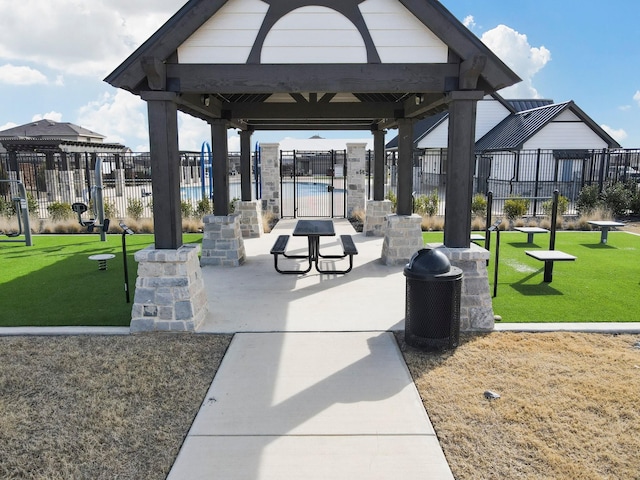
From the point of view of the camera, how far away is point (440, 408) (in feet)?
14.4

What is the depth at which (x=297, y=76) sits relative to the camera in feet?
20.3

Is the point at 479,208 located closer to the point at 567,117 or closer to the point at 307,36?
the point at 307,36

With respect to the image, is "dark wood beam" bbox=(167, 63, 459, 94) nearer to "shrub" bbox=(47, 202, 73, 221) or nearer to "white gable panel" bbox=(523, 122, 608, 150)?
"shrub" bbox=(47, 202, 73, 221)

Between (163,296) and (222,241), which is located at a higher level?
(222,241)


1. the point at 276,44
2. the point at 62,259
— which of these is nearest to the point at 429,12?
the point at 276,44

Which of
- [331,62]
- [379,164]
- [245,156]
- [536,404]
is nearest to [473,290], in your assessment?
[536,404]

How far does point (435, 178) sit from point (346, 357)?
105 feet

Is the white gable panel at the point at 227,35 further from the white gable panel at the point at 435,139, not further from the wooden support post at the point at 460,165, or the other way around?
the white gable panel at the point at 435,139

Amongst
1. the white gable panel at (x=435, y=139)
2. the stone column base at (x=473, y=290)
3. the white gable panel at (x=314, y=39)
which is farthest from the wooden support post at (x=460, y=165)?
the white gable panel at (x=435, y=139)

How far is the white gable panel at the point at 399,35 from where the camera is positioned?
612cm

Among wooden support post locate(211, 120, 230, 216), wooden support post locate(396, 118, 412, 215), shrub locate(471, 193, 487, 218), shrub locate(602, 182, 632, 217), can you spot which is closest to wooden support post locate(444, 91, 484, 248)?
wooden support post locate(396, 118, 412, 215)

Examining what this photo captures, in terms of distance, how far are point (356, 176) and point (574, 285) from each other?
1009 centimetres

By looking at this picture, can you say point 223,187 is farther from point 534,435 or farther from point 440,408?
point 534,435

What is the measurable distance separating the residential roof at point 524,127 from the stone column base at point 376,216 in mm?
16227
